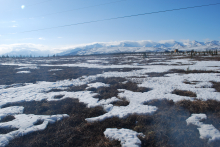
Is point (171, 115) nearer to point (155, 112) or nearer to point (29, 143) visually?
point (155, 112)

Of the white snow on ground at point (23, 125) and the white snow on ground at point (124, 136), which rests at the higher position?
the white snow on ground at point (23, 125)

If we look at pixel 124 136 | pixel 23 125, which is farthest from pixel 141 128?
pixel 23 125

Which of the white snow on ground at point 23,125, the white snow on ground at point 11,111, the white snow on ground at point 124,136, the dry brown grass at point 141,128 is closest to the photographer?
the white snow on ground at point 124,136

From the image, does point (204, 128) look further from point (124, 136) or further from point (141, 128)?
point (124, 136)

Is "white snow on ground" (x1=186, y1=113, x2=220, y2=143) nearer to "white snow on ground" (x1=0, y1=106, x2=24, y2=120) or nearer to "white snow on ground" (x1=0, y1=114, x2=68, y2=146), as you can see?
"white snow on ground" (x1=0, y1=114, x2=68, y2=146)

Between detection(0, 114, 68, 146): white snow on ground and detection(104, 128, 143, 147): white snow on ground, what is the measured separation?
9.09 ft

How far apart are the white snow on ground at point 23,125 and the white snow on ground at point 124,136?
2.77 m

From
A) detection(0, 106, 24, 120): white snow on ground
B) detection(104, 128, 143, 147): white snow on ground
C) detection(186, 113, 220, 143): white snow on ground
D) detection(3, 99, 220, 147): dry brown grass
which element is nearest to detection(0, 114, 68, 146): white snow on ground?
detection(3, 99, 220, 147): dry brown grass

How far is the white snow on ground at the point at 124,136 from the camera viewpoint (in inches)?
156

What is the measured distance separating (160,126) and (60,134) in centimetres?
399

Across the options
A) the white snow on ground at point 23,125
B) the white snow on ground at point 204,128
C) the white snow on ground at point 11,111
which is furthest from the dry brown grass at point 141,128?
the white snow on ground at point 11,111

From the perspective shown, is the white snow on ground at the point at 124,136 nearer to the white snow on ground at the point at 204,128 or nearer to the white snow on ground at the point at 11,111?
the white snow on ground at the point at 204,128

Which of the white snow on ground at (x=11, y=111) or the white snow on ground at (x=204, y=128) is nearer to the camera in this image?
the white snow on ground at (x=204, y=128)

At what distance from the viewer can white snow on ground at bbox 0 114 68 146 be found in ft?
14.6
